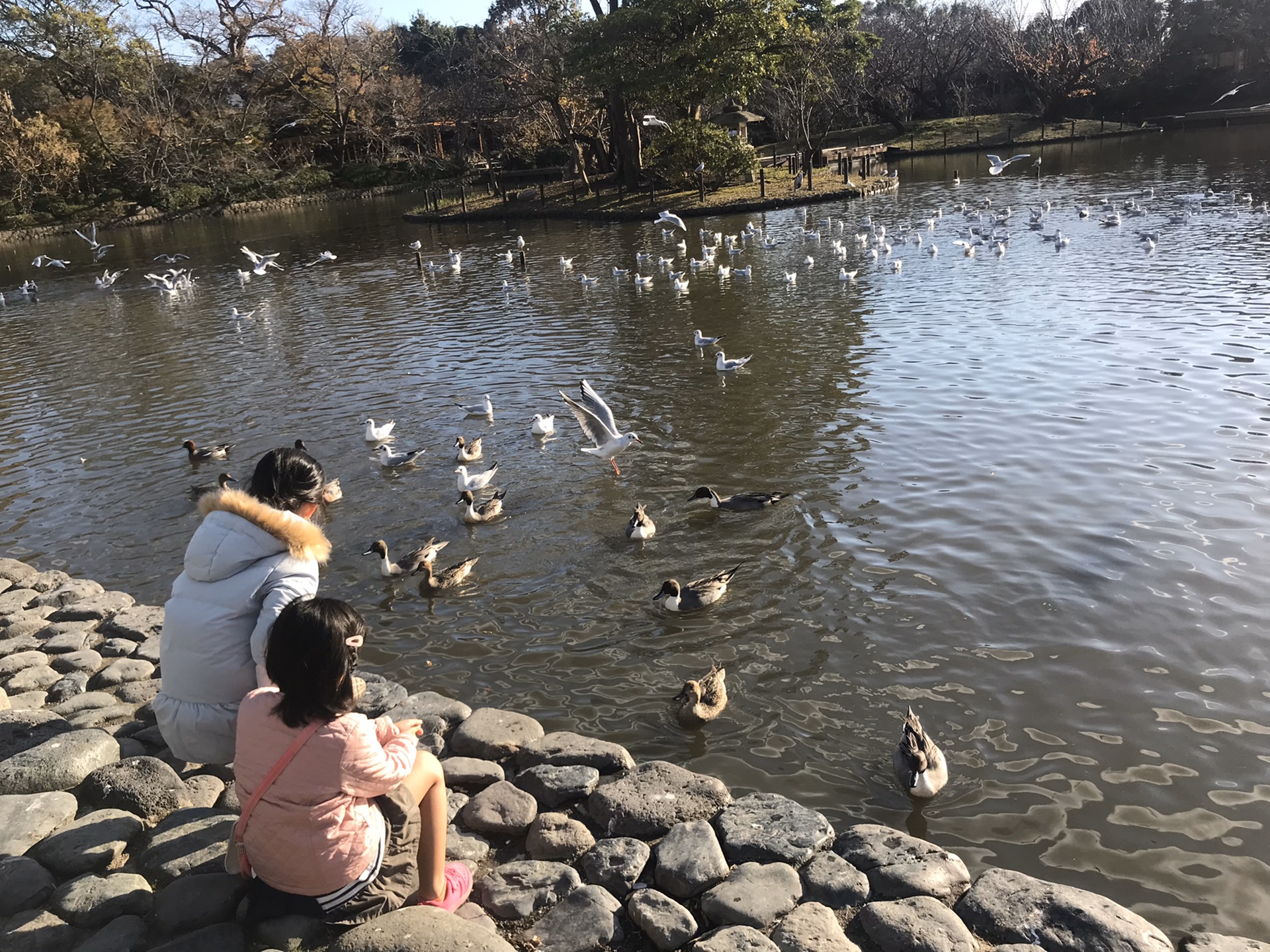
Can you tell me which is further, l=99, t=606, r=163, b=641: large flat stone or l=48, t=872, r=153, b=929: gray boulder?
l=99, t=606, r=163, b=641: large flat stone

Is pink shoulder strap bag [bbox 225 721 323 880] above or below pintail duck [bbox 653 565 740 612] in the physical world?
above

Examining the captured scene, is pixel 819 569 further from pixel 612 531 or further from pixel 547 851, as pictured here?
pixel 547 851

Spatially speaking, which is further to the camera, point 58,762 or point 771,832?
point 58,762

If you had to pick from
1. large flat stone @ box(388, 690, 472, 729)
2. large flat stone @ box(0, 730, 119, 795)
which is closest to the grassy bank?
large flat stone @ box(388, 690, 472, 729)

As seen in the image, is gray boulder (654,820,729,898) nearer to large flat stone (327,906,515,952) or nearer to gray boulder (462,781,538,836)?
gray boulder (462,781,538,836)

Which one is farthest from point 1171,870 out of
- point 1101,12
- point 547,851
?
point 1101,12

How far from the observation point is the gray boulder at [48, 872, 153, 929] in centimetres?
325

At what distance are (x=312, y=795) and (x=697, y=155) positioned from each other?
32.1m

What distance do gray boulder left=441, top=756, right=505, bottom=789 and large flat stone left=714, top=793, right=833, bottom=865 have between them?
121 cm

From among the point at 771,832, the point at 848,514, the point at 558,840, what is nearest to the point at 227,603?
the point at 558,840

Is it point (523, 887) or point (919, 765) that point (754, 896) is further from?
point (919, 765)

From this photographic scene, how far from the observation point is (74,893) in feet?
10.9

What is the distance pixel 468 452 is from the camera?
9688 millimetres

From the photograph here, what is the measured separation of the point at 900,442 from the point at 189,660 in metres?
7.43
